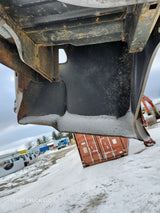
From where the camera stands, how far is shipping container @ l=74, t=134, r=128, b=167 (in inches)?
243

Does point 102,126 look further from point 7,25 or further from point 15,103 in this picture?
point 7,25

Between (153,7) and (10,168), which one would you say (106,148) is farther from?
(10,168)

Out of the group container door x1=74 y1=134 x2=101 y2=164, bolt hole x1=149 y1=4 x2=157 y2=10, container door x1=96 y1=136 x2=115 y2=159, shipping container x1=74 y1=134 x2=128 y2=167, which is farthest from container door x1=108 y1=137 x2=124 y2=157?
bolt hole x1=149 y1=4 x2=157 y2=10

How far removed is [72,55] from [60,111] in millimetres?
783

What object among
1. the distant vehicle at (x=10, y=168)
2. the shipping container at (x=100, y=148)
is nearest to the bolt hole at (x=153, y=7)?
the shipping container at (x=100, y=148)

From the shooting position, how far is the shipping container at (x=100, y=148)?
6.18m

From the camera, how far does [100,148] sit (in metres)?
6.36

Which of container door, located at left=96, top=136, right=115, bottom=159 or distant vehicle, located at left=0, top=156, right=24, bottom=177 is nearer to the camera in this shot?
container door, located at left=96, top=136, right=115, bottom=159

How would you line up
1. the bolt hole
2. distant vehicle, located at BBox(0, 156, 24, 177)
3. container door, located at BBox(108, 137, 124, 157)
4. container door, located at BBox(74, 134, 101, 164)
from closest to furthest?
the bolt hole
container door, located at BBox(108, 137, 124, 157)
container door, located at BBox(74, 134, 101, 164)
distant vehicle, located at BBox(0, 156, 24, 177)

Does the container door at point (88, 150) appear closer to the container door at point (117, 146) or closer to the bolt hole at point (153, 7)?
the container door at point (117, 146)

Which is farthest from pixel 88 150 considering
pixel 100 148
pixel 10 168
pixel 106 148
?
pixel 10 168

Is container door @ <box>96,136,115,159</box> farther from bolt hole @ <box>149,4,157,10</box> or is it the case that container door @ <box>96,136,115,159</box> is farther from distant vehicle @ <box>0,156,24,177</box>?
distant vehicle @ <box>0,156,24,177</box>

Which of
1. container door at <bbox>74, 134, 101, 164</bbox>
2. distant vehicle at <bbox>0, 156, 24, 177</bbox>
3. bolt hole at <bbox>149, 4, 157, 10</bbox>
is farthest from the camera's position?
distant vehicle at <bbox>0, 156, 24, 177</bbox>

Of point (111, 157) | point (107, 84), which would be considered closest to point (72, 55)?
point (107, 84)
